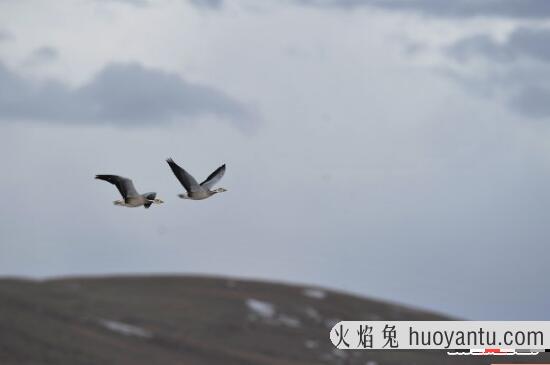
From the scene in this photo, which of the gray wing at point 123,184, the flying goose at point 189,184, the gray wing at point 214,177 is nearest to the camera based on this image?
the gray wing at point 123,184

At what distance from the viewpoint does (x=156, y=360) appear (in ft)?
402


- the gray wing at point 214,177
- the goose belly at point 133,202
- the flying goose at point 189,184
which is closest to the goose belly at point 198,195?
the flying goose at point 189,184

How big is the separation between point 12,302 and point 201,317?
1791 centimetres

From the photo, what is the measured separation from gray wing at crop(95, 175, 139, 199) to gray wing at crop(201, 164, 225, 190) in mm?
3453

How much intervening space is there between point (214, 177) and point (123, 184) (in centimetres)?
465

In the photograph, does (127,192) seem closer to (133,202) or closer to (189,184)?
(133,202)

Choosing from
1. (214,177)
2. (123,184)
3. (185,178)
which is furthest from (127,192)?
(214,177)

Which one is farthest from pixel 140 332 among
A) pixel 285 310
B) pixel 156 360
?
pixel 285 310

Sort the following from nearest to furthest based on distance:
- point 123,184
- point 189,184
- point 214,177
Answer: point 123,184
point 189,184
point 214,177

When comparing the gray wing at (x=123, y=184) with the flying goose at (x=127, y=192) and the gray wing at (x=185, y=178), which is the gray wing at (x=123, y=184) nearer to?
the flying goose at (x=127, y=192)

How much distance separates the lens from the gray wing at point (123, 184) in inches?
2202

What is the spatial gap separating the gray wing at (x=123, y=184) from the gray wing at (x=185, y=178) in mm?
1776

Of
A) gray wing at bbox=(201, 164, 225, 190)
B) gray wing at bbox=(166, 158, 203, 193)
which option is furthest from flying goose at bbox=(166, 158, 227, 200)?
gray wing at bbox=(201, 164, 225, 190)

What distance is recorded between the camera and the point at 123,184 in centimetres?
5609
